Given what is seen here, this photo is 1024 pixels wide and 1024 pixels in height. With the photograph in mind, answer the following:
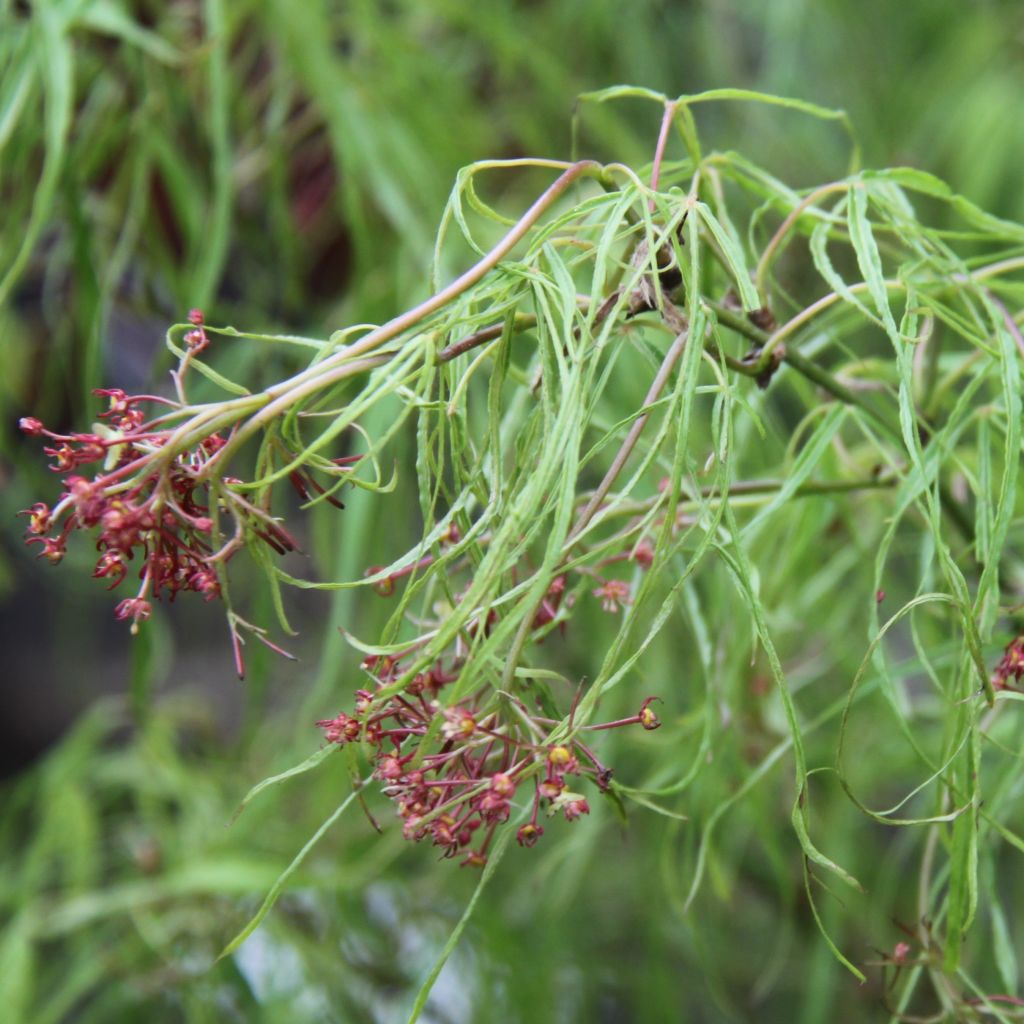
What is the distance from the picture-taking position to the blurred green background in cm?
66

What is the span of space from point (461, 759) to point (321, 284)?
0.73 metres

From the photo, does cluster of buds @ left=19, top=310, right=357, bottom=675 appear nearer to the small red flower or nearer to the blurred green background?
the small red flower

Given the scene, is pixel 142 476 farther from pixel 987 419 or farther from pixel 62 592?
pixel 62 592

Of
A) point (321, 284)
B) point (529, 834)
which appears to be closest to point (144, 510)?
point (529, 834)

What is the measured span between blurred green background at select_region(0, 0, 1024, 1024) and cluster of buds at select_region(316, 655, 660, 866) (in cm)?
20

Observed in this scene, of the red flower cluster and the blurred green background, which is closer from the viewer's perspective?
the red flower cluster

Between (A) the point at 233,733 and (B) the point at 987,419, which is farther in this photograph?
(A) the point at 233,733

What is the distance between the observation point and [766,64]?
1091 millimetres

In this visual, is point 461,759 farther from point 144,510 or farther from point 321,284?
point 321,284

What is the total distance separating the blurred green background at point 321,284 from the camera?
25.9 inches

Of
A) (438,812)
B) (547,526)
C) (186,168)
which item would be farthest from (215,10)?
(438,812)

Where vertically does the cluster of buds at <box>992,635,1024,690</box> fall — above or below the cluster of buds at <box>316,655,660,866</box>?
below

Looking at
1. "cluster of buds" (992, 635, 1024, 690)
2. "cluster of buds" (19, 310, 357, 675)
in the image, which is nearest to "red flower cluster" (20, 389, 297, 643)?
"cluster of buds" (19, 310, 357, 675)

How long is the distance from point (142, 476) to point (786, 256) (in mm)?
806
